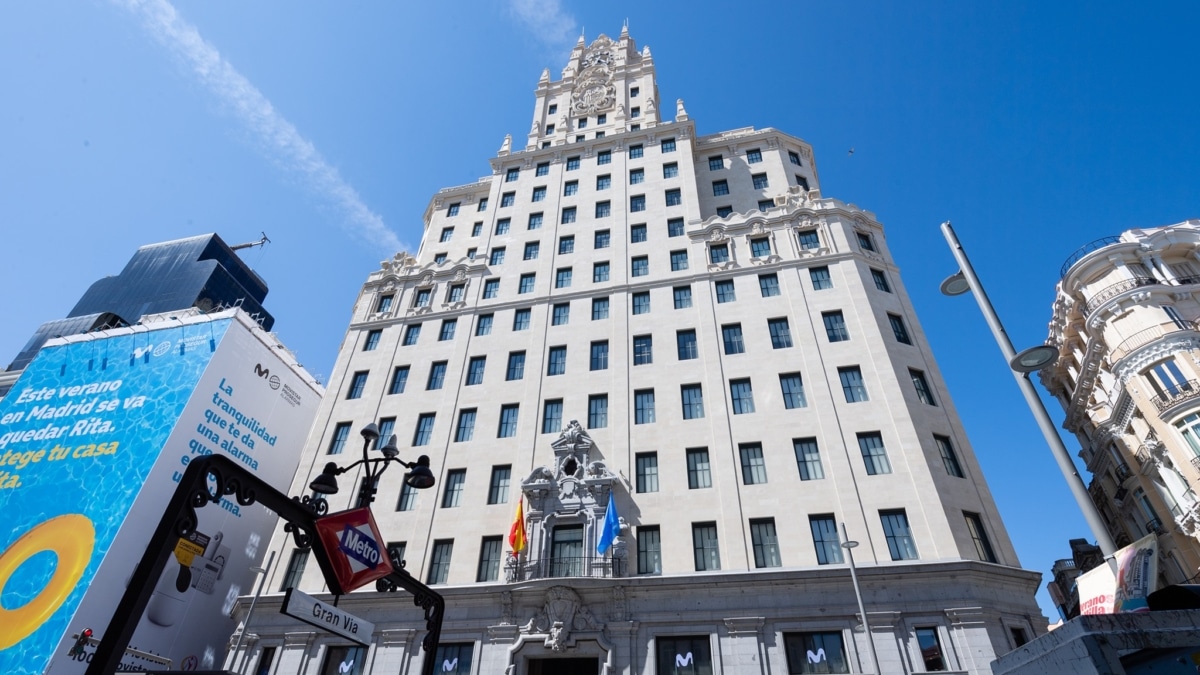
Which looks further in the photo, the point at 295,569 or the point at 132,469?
the point at 132,469

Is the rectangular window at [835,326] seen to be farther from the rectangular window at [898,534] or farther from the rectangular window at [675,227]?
the rectangular window at [675,227]

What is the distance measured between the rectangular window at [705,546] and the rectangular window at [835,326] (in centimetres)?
1188

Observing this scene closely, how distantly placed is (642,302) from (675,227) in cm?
707

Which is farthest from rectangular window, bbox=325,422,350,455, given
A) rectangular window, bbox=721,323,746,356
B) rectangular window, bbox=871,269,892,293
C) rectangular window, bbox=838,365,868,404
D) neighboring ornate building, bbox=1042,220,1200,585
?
neighboring ornate building, bbox=1042,220,1200,585

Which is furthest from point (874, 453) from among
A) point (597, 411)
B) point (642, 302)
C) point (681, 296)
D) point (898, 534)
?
point (642, 302)

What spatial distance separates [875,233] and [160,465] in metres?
44.8

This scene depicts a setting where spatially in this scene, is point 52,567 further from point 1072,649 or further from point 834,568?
point 1072,649

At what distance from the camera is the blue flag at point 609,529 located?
25.3 m

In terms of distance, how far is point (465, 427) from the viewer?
3266 cm

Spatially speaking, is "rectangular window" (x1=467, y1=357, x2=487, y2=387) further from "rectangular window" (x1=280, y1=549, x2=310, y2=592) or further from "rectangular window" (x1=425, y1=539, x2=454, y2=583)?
"rectangular window" (x1=280, y1=549, x2=310, y2=592)

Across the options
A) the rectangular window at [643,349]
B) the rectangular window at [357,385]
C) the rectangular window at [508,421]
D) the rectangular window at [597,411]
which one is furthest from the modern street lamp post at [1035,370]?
the rectangular window at [357,385]

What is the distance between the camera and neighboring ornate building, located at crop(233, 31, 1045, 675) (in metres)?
22.8

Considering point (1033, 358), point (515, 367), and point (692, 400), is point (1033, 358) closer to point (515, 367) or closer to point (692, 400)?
point (692, 400)

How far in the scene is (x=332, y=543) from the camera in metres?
10.1
